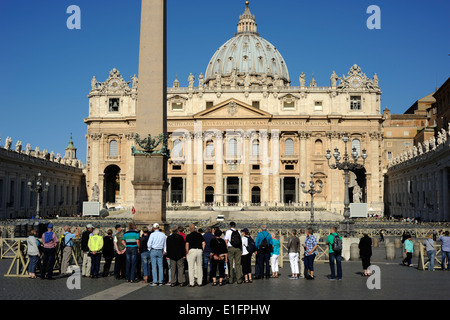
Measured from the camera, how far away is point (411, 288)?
13547mm

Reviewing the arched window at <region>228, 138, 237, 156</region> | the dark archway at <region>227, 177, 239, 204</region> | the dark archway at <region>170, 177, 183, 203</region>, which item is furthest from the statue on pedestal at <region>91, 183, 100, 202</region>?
the arched window at <region>228, 138, 237, 156</region>

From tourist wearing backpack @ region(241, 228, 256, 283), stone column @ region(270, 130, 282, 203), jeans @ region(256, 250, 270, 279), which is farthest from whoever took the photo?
stone column @ region(270, 130, 282, 203)

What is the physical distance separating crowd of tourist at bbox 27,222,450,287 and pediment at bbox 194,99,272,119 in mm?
62443

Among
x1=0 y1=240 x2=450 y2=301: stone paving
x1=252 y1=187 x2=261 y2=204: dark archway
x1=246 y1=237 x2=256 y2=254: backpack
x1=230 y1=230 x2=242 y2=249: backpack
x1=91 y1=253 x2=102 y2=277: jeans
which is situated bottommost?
x1=0 y1=240 x2=450 y2=301: stone paving

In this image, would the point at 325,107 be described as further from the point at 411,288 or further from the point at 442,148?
the point at 411,288

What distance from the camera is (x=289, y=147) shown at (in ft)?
266

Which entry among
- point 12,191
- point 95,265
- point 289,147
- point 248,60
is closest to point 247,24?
point 248,60

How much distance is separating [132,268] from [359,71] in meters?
71.8

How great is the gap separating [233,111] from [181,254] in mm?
65774

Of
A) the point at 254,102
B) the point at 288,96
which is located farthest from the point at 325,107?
the point at 254,102

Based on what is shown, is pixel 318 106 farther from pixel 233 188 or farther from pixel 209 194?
pixel 209 194

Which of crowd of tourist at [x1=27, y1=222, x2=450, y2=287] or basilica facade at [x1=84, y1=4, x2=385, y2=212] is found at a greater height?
basilica facade at [x1=84, y1=4, x2=385, y2=212]

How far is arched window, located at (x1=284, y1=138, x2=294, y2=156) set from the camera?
81000 mm

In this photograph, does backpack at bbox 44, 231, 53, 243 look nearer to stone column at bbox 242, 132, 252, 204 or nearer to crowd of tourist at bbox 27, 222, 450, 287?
crowd of tourist at bbox 27, 222, 450, 287
